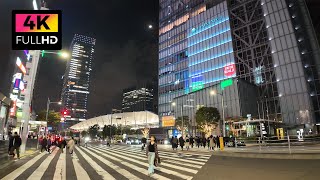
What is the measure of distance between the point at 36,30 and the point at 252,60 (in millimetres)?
72235

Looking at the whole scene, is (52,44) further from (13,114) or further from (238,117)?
(238,117)

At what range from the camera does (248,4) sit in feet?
258

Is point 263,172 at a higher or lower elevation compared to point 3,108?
lower

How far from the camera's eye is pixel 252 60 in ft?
240

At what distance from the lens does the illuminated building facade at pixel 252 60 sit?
62531mm

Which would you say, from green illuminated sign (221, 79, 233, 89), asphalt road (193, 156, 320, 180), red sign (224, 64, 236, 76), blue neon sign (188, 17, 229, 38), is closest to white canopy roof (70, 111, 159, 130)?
blue neon sign (188, 17, 229, 38)

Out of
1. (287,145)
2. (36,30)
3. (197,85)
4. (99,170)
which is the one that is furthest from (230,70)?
(36,30)

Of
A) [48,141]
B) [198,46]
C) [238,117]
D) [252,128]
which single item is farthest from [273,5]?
[48,141]

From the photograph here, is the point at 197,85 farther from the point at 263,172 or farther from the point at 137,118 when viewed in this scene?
the point at 263,172

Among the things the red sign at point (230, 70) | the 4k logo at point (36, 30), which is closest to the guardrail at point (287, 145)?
the 4k logo at point (36, 30)

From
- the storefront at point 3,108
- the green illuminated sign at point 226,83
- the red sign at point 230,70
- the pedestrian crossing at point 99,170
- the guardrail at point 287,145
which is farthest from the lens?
the red sign at point 230,70

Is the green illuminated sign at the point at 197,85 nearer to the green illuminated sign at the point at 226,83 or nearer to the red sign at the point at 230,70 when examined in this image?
the red sign at the point at 230,70

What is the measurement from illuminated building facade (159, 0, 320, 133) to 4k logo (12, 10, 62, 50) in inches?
1876

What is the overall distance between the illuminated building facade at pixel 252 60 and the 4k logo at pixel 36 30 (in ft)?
156
